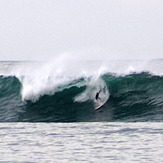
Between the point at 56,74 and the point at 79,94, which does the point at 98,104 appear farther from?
the point at 56,74

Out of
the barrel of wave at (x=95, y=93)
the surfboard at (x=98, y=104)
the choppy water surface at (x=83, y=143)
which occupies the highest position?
the barrel of wave at (x=95, y=93)

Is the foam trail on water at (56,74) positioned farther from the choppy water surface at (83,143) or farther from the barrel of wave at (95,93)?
the choppy water surface at (83,143)

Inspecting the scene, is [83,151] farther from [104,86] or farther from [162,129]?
[104,86]

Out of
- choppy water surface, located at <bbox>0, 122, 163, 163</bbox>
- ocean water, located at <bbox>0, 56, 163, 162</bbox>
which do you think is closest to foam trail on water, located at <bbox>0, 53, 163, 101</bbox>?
ocean water, located at <bbox>0, 56, 163, 162</bbox>

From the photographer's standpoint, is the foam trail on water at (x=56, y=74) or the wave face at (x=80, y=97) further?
the foam trail on water at (x=56, y=74)

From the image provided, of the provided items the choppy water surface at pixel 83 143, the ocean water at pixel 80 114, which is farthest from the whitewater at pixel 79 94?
the choppy water surface at pixel 83 143

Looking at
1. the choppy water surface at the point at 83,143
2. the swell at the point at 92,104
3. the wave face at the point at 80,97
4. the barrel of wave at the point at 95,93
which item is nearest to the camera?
the choppy water surface at the point at 83,143

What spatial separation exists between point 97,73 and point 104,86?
7.76 feet

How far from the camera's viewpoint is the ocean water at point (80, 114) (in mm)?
14500

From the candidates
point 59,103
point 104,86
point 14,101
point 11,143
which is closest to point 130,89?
point 104,86

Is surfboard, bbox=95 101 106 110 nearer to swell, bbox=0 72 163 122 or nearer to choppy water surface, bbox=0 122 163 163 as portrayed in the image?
swell, bbox=0 72 163 122

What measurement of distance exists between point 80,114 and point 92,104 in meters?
1.13

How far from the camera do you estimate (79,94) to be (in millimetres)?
25031

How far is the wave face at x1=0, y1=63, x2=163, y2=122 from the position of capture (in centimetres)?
2223
